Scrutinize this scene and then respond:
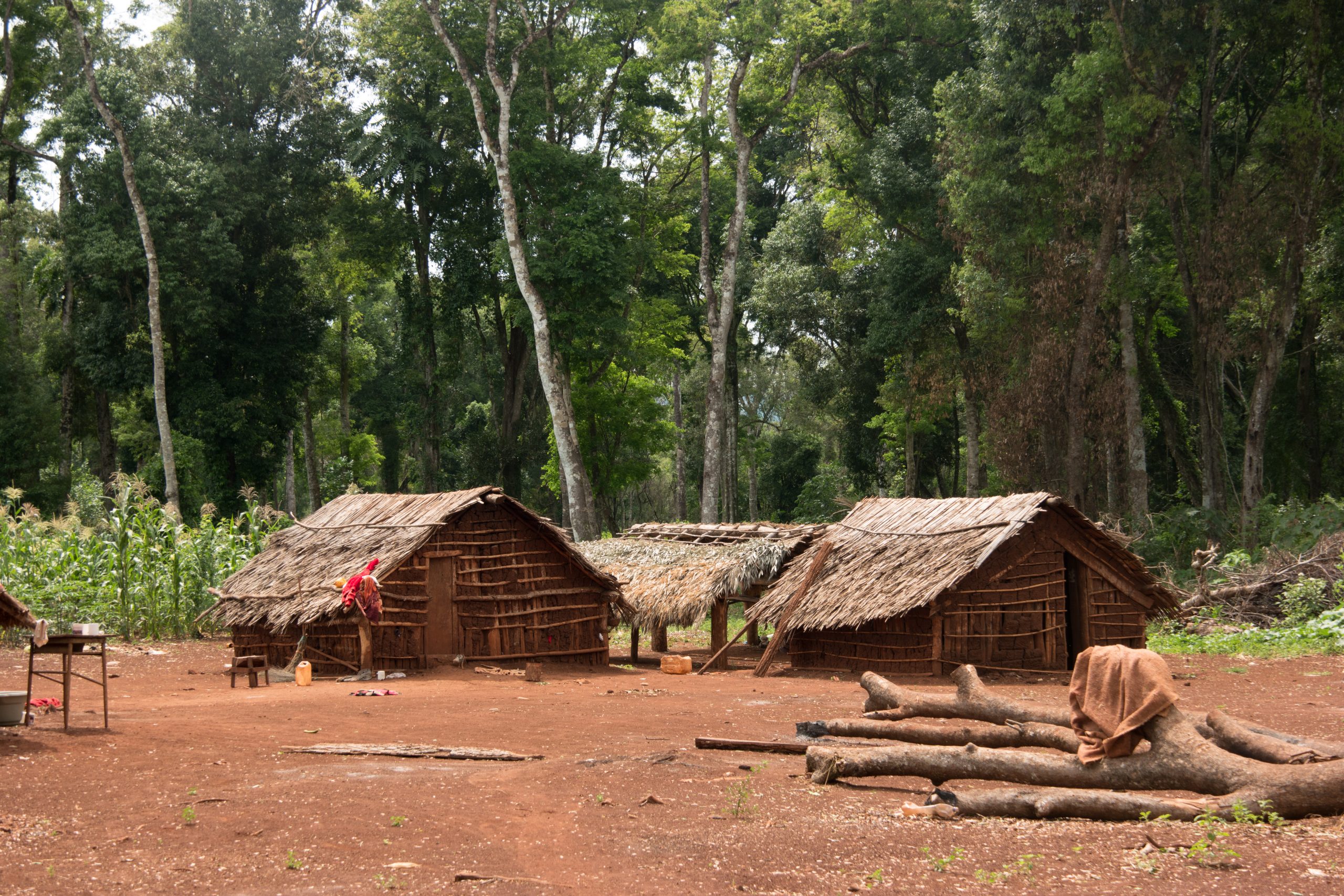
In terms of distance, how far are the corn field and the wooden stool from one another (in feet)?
15.8

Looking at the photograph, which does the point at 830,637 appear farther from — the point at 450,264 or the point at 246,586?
the point at 450,264

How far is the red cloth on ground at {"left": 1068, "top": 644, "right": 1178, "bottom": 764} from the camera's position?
695cm

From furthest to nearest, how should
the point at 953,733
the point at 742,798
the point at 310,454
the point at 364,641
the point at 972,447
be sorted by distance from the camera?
the point at 310,454 → the point at 972,447 → the point at 364,641 → the point at 953,733 → the point at 742,798

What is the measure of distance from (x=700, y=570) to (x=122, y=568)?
10.3 m

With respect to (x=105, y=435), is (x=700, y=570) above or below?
below

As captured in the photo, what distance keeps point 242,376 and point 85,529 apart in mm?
12681

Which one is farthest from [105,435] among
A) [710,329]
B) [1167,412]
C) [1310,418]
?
[1310,418]

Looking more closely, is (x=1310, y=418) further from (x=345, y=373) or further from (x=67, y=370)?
(x=67, y=370)

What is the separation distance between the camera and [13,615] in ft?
31.6

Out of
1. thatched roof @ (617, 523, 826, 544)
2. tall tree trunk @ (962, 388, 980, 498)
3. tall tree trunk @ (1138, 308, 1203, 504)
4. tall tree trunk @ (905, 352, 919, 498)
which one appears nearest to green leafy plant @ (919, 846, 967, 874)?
thatched roof @ (617, 523, 826, 544)

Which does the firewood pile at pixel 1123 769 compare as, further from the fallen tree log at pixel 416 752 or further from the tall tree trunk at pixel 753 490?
the tall tree trunk at pixel 753 490

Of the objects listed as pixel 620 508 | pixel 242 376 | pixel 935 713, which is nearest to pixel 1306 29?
pixel 935 713

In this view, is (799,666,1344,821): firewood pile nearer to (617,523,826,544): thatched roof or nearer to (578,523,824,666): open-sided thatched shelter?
(578,523,824,666): open-sided thatched shelter

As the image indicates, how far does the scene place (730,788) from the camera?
8266 millimetres
